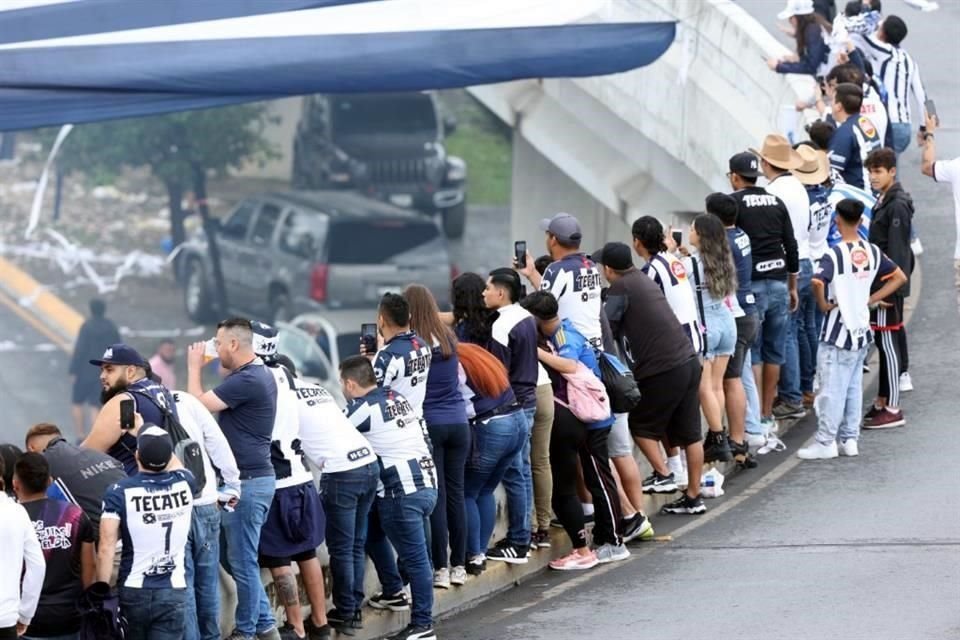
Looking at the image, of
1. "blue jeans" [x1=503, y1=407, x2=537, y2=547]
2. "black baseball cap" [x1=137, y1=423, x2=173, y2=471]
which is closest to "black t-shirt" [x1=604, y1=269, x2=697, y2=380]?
"blue jeans" [x1=503, y1=407, x2=537, y2=547]

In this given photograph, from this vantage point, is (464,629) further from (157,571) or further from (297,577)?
(157,571)

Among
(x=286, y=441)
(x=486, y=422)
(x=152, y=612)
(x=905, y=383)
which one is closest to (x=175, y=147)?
(x=905, y=383)

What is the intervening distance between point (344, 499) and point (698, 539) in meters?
2.86

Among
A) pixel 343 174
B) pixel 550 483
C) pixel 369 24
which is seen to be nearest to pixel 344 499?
pixel 550 483

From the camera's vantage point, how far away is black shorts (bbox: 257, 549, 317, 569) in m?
9.57

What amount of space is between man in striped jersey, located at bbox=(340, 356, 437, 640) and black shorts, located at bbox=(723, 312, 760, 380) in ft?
11.1

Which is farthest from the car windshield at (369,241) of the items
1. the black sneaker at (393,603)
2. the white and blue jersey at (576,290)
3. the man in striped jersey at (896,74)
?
the black sneaker at (393,603)

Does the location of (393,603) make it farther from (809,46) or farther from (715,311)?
(809,46)

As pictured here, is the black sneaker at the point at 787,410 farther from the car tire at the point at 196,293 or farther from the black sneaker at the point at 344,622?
the car tire at the point at 196,293

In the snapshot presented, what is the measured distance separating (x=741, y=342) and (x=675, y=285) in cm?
94

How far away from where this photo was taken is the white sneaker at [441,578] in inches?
417

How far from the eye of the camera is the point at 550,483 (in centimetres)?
1132

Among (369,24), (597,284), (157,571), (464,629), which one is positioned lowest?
(464,629)

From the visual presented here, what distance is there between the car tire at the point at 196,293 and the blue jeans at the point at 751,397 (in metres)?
23.6
